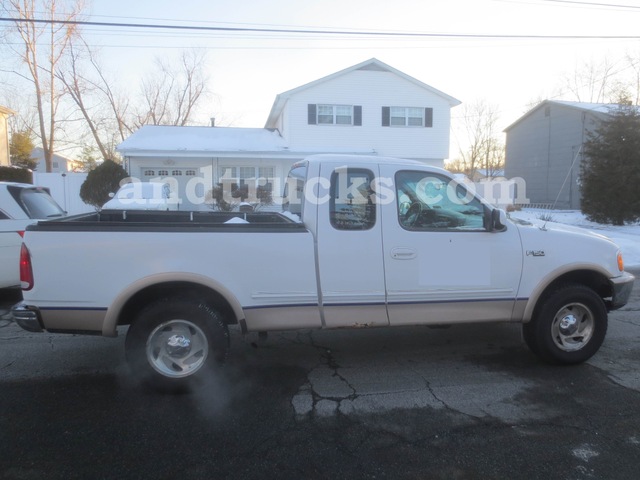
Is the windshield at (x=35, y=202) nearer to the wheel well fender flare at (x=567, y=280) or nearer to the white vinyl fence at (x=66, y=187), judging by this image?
the wheel well fender flare at (x=567, y=280)

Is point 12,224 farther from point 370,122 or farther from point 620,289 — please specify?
point 370,122

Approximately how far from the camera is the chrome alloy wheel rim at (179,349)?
13.3 ft

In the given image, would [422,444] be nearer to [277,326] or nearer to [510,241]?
[277,326]

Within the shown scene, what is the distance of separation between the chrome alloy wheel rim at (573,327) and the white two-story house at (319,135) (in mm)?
19333

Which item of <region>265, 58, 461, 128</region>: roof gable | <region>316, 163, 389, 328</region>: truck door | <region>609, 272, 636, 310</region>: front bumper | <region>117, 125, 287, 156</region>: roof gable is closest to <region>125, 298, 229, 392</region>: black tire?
<region>316, 163, 389, 328</region>: truck door

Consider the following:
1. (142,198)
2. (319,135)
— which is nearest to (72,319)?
(142,198)

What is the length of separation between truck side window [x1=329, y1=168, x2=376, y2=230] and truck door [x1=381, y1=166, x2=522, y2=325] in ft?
0.49

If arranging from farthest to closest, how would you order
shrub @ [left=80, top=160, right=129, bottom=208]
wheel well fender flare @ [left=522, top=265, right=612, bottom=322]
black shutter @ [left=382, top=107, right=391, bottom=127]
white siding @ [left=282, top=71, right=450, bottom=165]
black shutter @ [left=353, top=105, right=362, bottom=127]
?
1. black shutter @ [left=382, top=107, right=391, bottom=127]
2. black shutter @ [left=353, top=105, right=362, bottom=127]
3. white siding @ [left=282, top=71, right=450, bottom=165]
4. shrub @ [left=80, top=160, right=129, bottom=208]
5. wheel well fender flare @ [left=522, top=265, right=612, bottom=322]

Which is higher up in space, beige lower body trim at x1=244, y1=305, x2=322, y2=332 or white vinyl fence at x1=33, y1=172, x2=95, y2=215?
white vinyl fence at x1=33, y1=172, x2=95, y2=215

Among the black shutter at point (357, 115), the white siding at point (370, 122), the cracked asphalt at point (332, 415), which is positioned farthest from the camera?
the black shutter at point (357, 115)

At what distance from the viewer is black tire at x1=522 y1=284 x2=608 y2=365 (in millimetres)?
4578

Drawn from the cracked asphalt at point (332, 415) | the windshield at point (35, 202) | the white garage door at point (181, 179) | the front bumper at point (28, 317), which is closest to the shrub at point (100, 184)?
the white garage door at point (181, 179)

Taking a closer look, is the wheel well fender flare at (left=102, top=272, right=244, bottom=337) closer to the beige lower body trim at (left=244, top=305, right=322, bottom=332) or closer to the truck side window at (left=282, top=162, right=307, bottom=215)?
the beige lower body trim at (left=244, top=305, right=322, bottom=332)

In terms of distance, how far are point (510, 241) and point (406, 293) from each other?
1.05m
